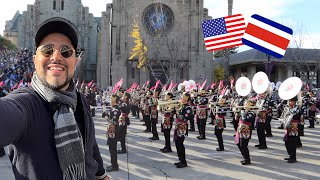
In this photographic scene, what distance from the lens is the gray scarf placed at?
1.75 meters

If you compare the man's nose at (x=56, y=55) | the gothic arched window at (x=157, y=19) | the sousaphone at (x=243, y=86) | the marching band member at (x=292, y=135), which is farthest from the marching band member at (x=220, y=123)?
the gothic arched window at (x=157, y=19)

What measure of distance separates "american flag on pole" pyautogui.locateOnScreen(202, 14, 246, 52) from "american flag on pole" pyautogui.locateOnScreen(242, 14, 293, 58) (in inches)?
175

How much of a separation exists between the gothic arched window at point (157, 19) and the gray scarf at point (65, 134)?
116ft

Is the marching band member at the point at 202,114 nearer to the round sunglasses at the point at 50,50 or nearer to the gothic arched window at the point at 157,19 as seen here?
the round sunglasses at the point at 50,50

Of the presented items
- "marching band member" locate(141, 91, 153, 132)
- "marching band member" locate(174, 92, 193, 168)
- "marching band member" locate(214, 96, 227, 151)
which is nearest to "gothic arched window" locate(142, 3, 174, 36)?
"marching band member" locate(141, 91, 153, 132)

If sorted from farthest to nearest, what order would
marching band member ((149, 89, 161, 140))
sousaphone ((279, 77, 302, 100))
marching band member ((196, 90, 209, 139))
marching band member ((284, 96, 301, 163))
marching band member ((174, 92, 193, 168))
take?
marching band member ((196, 90, 209, 139)), marching band member ((149, 89, 161, 140)), sousaphone ((279, 77, 302, 100)), marching band member ((284, 96, 301, 163)), marching band member ((174, 92, 193, 168))

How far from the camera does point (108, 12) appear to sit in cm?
3691

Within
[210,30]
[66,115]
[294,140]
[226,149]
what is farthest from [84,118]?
[210,30]

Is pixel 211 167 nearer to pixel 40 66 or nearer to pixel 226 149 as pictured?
pixel 226 149

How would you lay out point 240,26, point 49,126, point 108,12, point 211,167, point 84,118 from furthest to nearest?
point 108,12 → point 240,26 → point 211,167 → point 84,118 → point 49,126

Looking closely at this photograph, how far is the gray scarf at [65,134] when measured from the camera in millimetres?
1748

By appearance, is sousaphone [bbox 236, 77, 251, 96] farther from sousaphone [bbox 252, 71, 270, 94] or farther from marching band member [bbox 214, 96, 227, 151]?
marching band member [bbox 214, 96, 227, 151]

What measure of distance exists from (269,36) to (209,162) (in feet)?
13.4

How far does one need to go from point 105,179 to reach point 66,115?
96 centimetres
